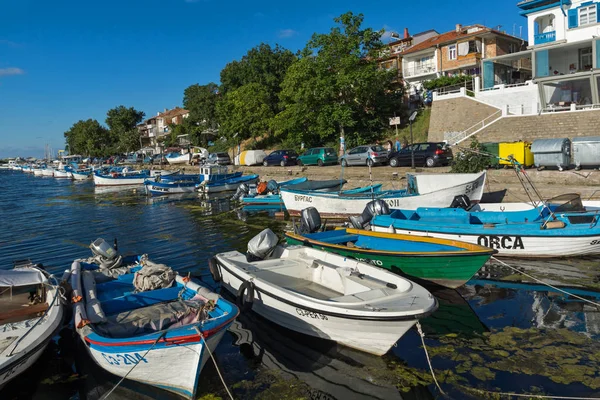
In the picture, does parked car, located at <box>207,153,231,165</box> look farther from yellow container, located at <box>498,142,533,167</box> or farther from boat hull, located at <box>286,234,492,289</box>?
boat hull, located at <box>286,234,492,289</box>

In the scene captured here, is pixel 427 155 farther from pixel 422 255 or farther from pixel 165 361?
pixel 165 361

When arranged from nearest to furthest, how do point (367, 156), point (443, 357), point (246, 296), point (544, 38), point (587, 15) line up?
point (443, 357) < point (246, 296) < point (367, 156) < point (587, 15) < point (544, 38)

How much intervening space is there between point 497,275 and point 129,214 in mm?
19966

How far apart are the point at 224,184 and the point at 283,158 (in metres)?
6.42

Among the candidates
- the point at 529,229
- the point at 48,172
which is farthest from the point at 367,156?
the point at 48,172

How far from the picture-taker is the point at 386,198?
16750 millimetres

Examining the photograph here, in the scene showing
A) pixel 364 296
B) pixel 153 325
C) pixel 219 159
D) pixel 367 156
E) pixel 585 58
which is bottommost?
pixel 153 325

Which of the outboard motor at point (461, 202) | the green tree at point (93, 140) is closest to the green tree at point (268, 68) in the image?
the outboard motor at point (461, 202)

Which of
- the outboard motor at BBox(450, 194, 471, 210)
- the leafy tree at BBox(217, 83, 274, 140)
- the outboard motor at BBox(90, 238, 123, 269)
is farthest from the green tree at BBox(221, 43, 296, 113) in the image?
the outboard motor at BBox(90, 238, 123, 269)

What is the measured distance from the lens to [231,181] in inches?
1307

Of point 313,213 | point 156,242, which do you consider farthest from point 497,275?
point 156,242

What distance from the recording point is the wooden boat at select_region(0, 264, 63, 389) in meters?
6.18

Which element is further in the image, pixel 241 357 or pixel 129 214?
pixel 129 214

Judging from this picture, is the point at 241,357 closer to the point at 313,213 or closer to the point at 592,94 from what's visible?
the point at 313,213
